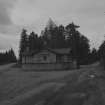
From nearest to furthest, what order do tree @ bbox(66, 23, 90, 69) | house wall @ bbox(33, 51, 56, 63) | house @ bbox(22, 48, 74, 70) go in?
house @ bbox(22, 48, 74, 70), house wall @ bbox(33, 51, 56, 63), tree @ bbox(66, 23, 90, 69)

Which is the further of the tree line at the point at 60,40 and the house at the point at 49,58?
the tree line at the point at 60,40

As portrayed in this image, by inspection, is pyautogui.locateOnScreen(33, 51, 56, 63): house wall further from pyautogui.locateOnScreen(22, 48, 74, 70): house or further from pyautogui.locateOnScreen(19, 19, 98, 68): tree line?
pyautogui.locateOnScreen(19, 19, 98, 68): tree line

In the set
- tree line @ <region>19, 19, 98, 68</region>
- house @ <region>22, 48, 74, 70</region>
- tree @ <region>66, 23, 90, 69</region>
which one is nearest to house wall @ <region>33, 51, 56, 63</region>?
house @ <region>22, 48, 74, 70</region>

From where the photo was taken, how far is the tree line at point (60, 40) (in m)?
66.9

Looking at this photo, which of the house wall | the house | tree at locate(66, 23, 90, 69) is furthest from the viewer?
tree at locate(66, 23, 90, 69)

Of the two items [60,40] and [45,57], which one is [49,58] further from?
[60,40]

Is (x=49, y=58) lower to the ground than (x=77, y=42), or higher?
lower

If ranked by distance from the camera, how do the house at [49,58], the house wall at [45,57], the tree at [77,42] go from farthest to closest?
the tree at [77,42]
the house wall at [45,57]
the house at [49,58]

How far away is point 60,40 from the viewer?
7731cm

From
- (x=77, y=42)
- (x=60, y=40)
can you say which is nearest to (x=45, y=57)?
(x=77, y=42)

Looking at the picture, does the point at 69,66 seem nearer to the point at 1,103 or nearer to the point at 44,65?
the point at 44,65

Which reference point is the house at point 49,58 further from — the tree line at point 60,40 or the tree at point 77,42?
the tree line at point 60,40

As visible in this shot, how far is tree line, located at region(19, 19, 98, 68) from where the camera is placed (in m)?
66.9

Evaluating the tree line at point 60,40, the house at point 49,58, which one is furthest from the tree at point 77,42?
the house at point 49,58
